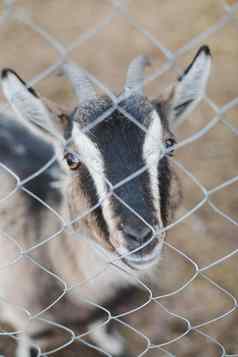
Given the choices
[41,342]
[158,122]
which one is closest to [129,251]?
[158,122]

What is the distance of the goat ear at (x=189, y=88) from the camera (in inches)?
99.5

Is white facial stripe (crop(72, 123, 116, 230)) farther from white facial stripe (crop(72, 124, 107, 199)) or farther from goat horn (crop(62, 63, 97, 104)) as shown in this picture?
goat horn (crop(62, 63, 97, 104))

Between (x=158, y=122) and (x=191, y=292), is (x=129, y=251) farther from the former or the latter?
(x=191, y=292)

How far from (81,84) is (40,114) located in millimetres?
215

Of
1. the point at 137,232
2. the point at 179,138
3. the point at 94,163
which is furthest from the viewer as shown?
the point at 179,138

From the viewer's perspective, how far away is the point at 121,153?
7.66ft

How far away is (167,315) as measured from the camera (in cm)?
350

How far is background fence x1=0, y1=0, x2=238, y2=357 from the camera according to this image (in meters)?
3.40

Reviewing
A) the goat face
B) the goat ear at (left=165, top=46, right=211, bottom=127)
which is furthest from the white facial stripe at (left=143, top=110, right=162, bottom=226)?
the goat ear at (left=165, top=46, right=211, bottom=127)

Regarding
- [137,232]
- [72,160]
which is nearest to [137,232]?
[137,232]

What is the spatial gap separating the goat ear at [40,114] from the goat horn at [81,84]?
103mm

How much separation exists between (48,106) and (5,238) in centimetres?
76

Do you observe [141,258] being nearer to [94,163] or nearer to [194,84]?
[94,163]

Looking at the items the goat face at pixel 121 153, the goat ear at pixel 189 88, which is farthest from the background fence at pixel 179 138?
the goat face at pixel 121 153
